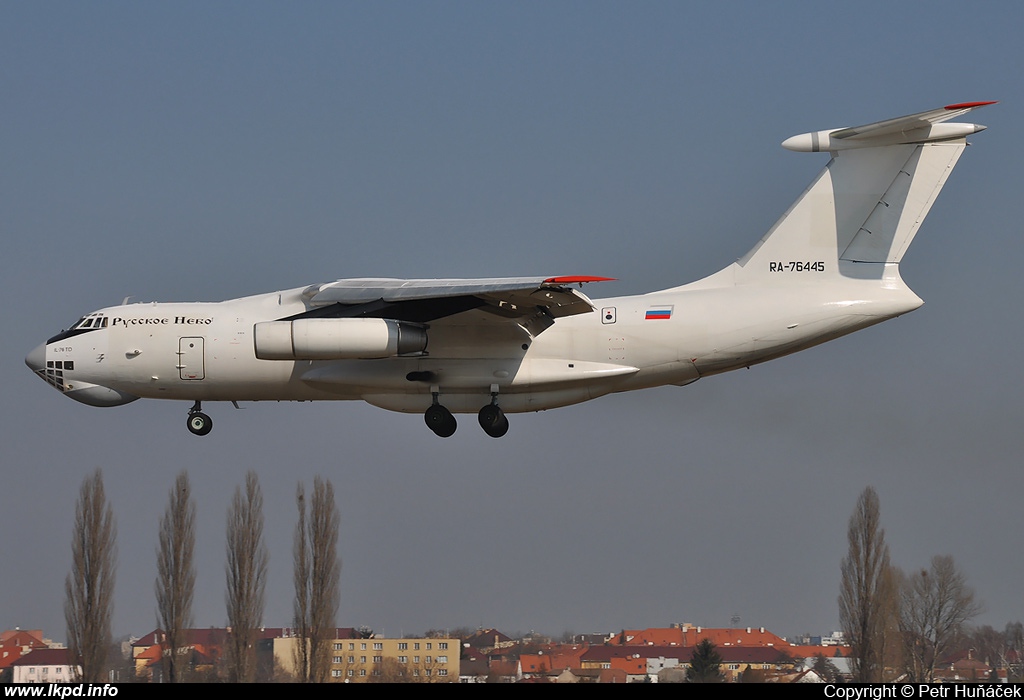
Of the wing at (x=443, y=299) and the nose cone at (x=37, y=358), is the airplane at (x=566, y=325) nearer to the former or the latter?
the wing at (x=443, y=299)

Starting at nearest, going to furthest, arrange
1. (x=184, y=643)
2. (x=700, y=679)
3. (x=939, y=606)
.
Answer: (x=700, y=679)
(x=184, y=643)
(x=939, y=606)

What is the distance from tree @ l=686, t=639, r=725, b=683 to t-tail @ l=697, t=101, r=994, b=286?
13.7 feet

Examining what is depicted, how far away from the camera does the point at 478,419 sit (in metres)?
14.3

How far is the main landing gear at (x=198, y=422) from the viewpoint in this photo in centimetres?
1488

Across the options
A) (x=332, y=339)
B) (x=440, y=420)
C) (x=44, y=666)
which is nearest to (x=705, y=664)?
(x=440, y=420)

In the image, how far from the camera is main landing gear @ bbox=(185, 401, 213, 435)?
586 inches

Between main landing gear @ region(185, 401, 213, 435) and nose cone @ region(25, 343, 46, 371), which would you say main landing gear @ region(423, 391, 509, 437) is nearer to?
main landing gear @ region(185, 401, 213, 435)

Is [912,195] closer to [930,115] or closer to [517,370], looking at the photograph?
[930,115]

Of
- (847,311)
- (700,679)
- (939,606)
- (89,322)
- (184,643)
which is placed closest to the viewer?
(700,679)

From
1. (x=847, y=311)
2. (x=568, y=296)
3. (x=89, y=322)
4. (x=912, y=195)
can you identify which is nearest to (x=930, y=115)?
(x=912, y=195)

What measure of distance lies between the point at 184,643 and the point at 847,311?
9.34 metres

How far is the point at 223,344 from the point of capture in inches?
554

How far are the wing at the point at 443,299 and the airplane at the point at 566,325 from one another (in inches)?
1.0

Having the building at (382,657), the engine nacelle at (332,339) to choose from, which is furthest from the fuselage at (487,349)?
the building at (382,657)
